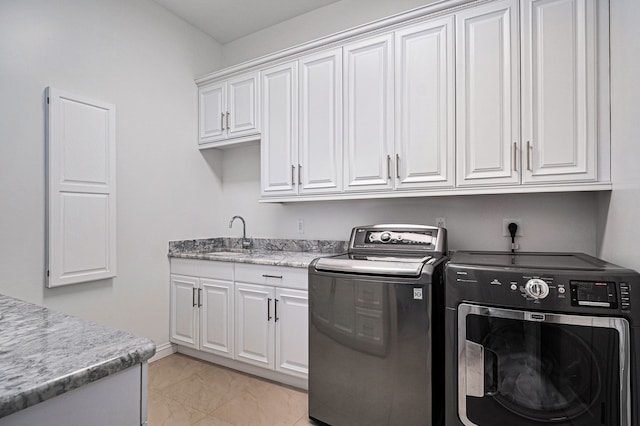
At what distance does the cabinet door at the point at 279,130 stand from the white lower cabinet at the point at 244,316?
0.73 metres

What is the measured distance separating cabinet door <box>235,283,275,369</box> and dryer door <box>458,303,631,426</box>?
52.8 inches

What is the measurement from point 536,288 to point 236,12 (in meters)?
3.14

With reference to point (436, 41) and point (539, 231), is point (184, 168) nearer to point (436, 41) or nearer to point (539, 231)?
point (436, 41)

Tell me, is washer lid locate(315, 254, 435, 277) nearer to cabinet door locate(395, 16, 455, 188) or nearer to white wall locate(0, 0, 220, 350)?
cabinet door locate(395, 16, 455, 188)

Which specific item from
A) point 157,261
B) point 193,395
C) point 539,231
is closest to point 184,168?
point 157,261

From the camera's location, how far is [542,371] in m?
1.42

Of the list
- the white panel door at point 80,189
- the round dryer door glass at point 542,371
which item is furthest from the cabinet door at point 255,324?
the round dryer door glass at point 542,371

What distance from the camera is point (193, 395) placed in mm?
2287

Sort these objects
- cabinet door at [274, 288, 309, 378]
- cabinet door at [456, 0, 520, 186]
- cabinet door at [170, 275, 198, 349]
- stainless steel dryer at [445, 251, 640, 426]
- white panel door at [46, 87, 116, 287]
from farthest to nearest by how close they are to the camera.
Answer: cabinet door at [170, 275, 198, 349] < cabinet door at [274, 288, 309, 378] < white panel door at [46, 87, 116, 287] < cabinet door at [456, 0, 520, 186] < stainless steel dryer at [445, 251, 640, 426]

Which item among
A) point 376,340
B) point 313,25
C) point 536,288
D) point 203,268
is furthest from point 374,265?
point 313,25

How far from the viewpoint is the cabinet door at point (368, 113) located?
2.26 metres

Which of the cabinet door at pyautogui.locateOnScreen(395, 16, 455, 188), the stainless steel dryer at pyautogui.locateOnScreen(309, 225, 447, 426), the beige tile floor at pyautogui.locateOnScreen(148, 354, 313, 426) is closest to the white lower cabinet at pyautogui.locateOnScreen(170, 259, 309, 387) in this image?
the beige tile floor at pyautogui.locateOnScreen(148, 354, 313, 426)

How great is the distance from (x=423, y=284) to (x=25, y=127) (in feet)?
8.30

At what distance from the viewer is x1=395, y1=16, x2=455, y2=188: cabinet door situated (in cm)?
207
